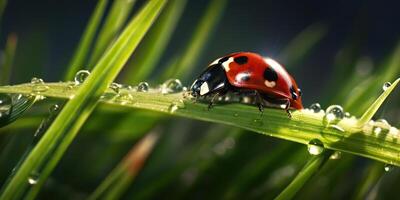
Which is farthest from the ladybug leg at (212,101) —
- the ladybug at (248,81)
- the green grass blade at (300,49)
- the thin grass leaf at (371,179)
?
the green grass blade at (300,49)

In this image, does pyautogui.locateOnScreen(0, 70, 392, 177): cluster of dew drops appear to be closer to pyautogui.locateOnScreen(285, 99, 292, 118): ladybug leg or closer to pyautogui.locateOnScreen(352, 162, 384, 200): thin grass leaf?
pyautogui.locateOnScreen(285, 99, 292, 118): ladybug leg

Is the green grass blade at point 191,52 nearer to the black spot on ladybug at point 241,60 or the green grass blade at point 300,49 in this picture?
the green grass blade at point 300,49

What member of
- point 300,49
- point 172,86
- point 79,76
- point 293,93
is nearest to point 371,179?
point 293,93

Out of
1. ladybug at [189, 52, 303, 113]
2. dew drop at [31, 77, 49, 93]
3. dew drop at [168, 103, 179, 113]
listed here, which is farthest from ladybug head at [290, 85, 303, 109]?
dew drop at [31, 77, 49, 93]

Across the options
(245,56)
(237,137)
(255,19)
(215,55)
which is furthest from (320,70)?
(245,56)

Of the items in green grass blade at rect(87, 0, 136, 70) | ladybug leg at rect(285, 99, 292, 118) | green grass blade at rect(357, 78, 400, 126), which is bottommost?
green grass blade at rect(357, 78, 400, 126)

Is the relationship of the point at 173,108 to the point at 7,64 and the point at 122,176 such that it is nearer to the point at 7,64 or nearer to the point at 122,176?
the point at 122,176

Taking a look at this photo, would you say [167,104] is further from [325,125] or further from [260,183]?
[260,183]
